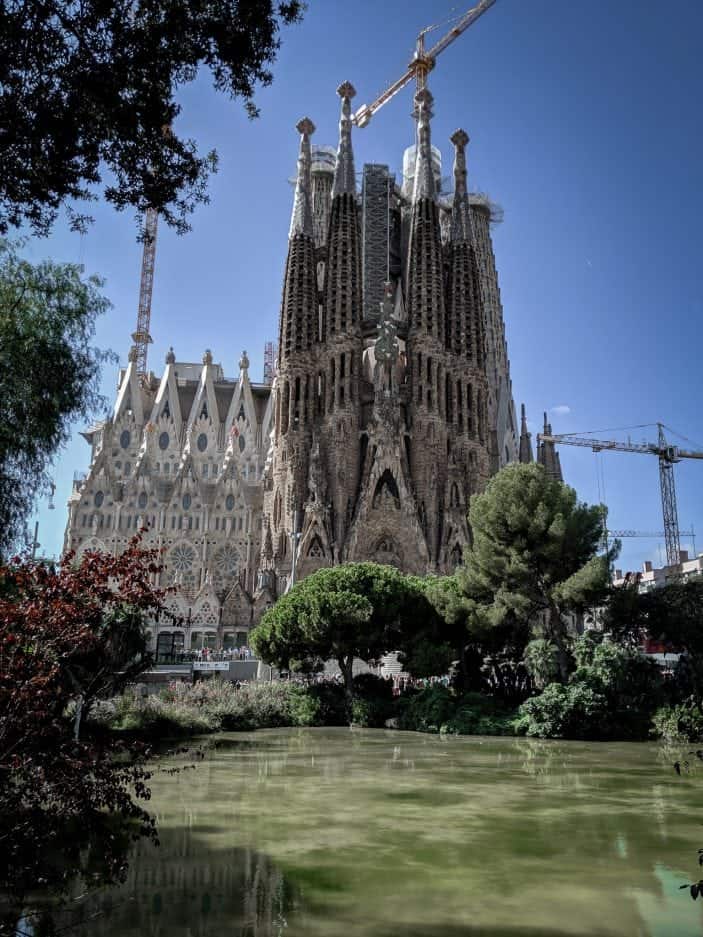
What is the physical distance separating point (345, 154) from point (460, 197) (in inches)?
339

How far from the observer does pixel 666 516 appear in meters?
78.3

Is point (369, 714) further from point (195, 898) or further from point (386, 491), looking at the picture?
point (386, 491)

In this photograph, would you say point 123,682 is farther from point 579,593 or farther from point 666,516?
point 666,516

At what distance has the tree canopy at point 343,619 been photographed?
24.7 meters

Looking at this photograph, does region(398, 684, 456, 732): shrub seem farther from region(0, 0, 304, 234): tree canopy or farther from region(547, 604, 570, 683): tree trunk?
region(0, 0, 304, 234): tree canopy

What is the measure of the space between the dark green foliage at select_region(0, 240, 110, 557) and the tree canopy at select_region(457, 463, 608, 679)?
13964 mm

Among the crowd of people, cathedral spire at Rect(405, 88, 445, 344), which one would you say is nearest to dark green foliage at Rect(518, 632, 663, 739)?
the crowd of people

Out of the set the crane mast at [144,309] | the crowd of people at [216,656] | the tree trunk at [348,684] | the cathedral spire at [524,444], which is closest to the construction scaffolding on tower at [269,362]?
the crane mast at [144,309]

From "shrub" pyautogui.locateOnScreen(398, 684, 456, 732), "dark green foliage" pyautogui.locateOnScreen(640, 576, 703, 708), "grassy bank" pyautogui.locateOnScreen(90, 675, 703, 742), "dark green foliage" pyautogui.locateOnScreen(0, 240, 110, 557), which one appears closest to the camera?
"dark green foliage" pyautogui.locateOnScreen(0, 240, 110, 557)

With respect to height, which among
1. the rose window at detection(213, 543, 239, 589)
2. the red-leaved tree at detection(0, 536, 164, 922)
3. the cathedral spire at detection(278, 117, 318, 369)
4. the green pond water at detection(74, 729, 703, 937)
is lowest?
the green pond water at detection(74, 729, 703, 937)

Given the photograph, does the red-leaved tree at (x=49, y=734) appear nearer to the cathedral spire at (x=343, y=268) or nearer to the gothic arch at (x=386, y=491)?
the gothic arch at (x=386, y=491)

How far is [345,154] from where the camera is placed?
53.5 meters

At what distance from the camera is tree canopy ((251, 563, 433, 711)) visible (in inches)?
973

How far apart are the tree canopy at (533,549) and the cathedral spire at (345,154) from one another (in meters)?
34.3
